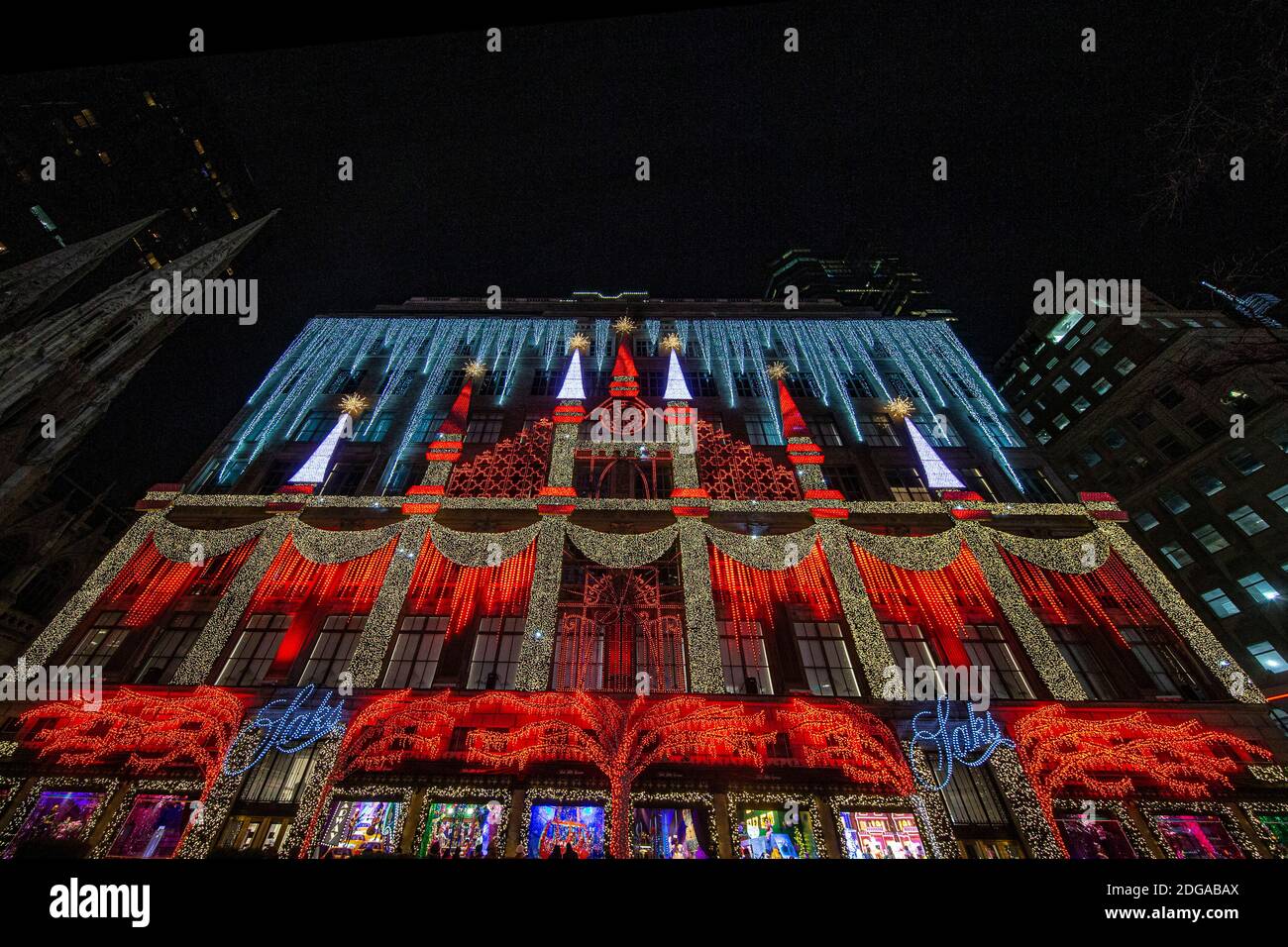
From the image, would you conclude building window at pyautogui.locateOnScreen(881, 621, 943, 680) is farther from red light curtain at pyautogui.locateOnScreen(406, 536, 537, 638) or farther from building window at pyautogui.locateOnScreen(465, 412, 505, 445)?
building window at pyautogui.locateOnScreen(465, 412, 505, 445)

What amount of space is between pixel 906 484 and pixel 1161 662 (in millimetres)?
8652

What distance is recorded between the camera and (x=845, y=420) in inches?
880

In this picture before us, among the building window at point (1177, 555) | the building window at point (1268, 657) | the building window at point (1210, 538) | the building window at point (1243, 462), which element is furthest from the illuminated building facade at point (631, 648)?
the building window at point (1177, 555)

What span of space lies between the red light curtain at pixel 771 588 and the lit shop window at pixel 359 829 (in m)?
10.1

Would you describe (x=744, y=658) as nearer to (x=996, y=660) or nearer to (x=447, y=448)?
(x=996, y=660)

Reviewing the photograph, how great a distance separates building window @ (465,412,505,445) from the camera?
21.1 metres

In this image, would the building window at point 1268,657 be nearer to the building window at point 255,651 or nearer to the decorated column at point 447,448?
the decorated column at point 447,448

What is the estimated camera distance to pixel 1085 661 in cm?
1544

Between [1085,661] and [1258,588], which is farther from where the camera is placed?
[1258,588]

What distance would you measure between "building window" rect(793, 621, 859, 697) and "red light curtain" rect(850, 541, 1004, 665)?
1.79 meters

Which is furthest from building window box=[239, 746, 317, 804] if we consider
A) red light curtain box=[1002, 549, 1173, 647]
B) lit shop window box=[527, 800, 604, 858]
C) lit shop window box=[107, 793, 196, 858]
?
red light curtain box=[1002, 549, 1173, 647]

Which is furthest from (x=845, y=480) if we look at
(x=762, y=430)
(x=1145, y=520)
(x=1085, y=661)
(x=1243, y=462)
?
(x=1145, y=520)

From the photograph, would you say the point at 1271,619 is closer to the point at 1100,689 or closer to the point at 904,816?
the point at 1100,689
